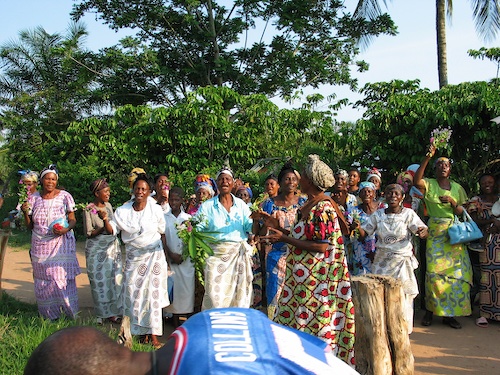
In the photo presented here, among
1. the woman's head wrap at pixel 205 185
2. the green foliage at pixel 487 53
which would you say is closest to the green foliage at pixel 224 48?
the green foliage at pixel 487 53

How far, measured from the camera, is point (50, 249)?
229 inches

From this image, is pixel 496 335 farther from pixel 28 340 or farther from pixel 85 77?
pixel 85 77

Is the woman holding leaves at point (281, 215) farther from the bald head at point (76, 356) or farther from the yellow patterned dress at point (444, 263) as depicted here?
the bald head at point (76, 356)

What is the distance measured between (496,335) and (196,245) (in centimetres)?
375

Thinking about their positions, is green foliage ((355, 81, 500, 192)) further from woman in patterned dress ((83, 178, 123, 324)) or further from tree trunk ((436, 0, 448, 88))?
woman in patterned dress ((83, 178, 123, 324))

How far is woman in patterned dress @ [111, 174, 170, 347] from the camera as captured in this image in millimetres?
5305

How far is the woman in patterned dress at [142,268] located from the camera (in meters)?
5.30

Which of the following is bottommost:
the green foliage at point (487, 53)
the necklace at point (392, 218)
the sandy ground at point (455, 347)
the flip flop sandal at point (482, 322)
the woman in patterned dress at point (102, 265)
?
the sandy ground at point (455, 347)

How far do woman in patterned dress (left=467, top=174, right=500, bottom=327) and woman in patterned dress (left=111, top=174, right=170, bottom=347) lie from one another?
4.03 m

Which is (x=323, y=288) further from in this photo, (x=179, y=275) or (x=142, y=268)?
(x=179, y=275)

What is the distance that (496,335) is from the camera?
575 centimetres

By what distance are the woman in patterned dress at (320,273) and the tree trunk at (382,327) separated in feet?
0.48

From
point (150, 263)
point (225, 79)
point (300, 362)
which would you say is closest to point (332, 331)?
point (150, 263)

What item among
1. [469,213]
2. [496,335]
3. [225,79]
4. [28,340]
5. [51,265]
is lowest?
[496,335]
